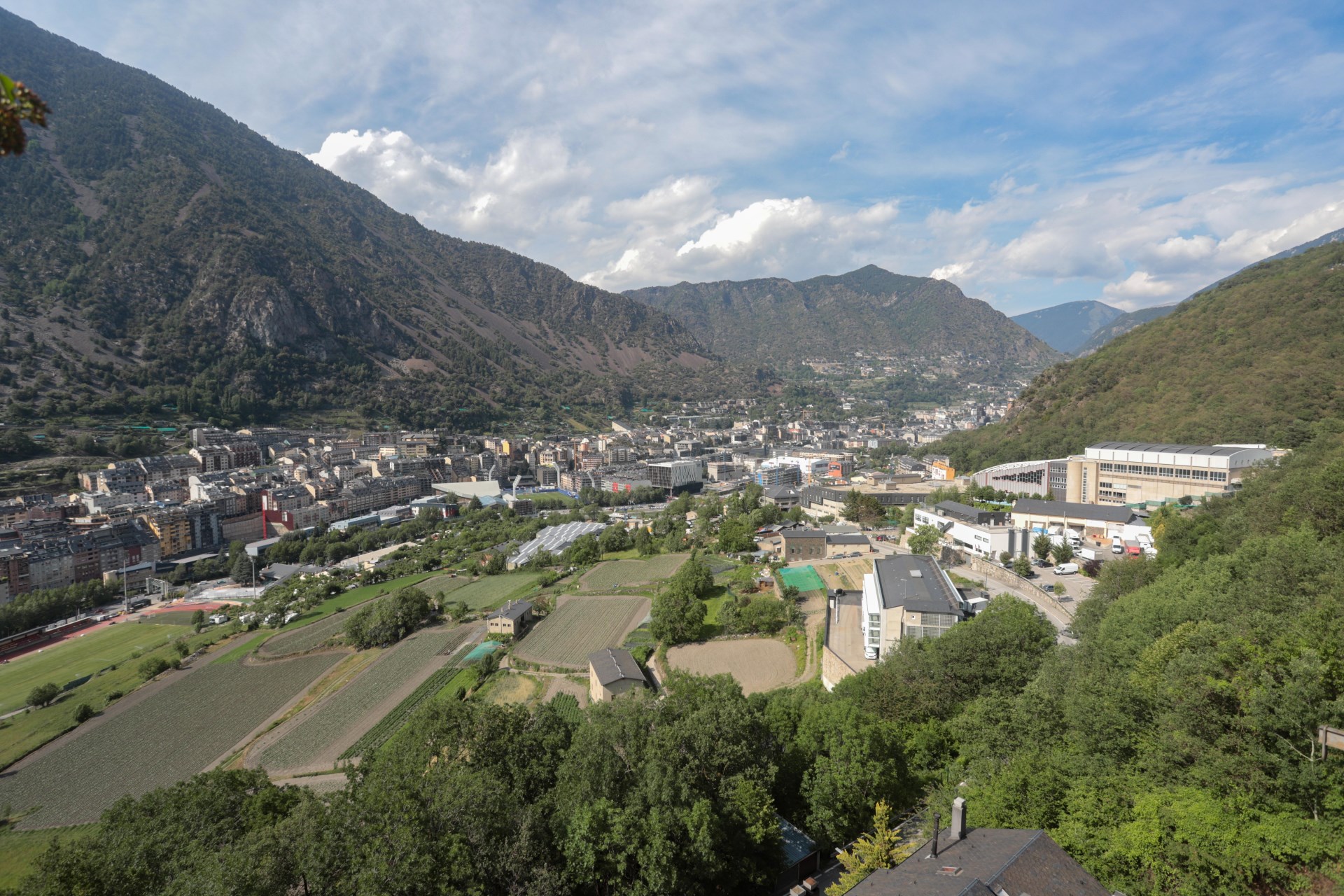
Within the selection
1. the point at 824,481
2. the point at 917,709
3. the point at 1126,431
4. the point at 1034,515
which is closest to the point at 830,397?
the point at 824,481

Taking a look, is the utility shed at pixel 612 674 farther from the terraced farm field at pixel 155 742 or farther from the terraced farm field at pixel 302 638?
the terraced farm field at pixel 302 638

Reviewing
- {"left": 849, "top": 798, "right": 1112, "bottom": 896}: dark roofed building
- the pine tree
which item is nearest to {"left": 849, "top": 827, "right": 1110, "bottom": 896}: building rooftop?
{"left": 849, "top": 798, "right": 1112, "bottom": 896}: dark roofed building

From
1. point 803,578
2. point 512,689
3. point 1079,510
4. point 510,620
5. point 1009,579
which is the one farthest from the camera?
point 1079,510

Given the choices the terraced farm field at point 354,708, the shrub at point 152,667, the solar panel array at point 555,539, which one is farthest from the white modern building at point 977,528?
the shrub at point 152,667

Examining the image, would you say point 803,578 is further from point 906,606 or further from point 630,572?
point 630,572

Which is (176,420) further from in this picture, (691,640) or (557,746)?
(557,746)

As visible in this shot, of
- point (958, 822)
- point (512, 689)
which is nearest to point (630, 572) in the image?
point (512, 689)
